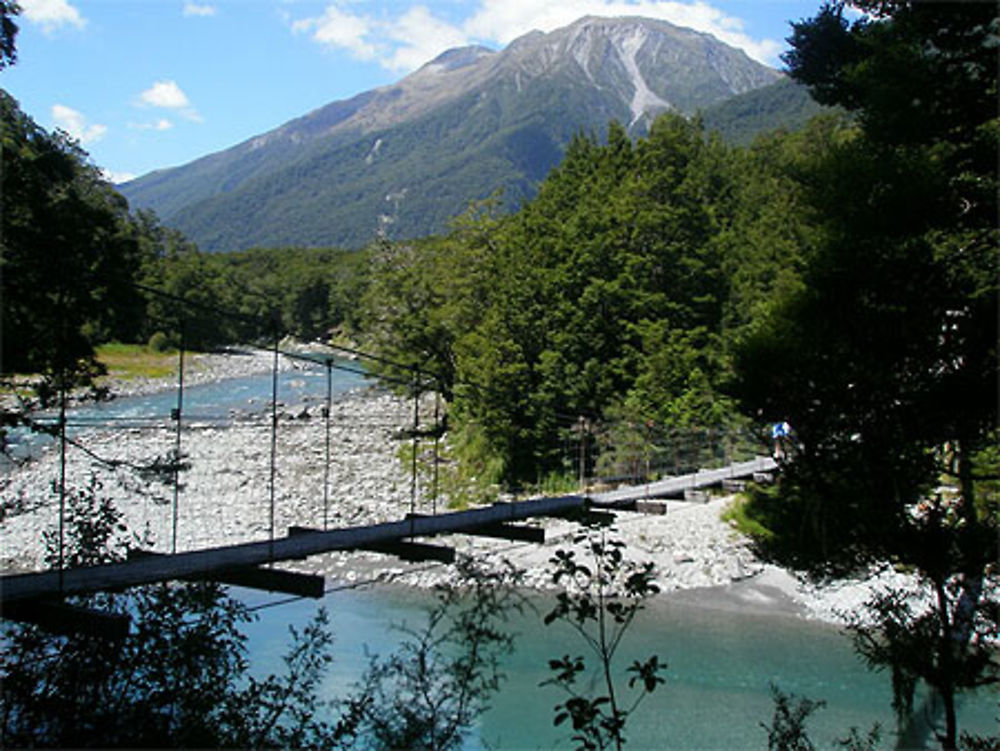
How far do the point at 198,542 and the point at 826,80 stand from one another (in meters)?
6.89

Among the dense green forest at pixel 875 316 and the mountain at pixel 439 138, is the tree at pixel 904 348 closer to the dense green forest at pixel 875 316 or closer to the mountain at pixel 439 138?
the dense green forest at pixel 875 316

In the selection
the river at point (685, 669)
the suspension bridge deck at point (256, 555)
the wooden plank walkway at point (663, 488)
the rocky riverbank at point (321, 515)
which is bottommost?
the river at point (685, 669)

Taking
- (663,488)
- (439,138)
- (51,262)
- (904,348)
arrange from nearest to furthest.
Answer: (51,262) < (904,348) < (663,488) < (439,138)

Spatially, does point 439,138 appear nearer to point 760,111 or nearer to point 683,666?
point 760,111

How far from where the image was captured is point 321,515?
10.4 m

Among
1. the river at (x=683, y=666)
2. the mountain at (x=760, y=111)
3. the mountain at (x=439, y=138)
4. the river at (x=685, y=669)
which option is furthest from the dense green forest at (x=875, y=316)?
the mountain at (x=439, y=138)

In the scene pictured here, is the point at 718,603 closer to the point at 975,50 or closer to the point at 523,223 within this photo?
the point at 975,50

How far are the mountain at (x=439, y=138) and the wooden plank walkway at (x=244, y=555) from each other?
79.0 metres

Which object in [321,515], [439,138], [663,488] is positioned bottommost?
[321,515]

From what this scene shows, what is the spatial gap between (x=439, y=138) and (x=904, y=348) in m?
138

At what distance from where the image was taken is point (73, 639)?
2.54 metres

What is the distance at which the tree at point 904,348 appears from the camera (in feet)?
10.3

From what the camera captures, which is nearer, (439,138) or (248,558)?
(248,558)

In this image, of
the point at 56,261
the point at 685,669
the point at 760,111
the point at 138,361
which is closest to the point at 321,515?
the point at 685,669
